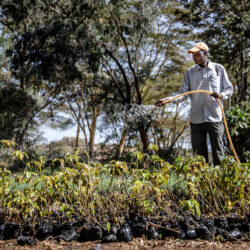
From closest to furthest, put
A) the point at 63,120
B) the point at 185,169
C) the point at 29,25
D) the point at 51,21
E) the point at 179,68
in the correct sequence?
1. the point at 185,169
2. the point at 51,21
3. the point at 29,25
4. the point at 179,68
5. the point at 63,120

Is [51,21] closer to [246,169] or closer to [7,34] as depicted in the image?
[7,34]

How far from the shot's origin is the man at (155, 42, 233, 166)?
111 inches

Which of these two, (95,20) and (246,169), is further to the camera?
(95,20)

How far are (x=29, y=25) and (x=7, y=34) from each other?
1.86 m

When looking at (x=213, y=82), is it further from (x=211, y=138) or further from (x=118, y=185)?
(x=118, y=185)

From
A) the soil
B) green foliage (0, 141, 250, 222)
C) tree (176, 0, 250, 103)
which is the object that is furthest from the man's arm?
tree (176, 0, 250, 103)

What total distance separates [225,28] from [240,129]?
12.5 feet

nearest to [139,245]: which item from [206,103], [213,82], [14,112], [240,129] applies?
[206,103]

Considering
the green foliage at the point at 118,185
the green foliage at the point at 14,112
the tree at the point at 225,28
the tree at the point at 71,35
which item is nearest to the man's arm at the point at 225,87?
the green foliage at the point at 118,185

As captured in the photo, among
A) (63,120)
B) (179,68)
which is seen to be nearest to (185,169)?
(179,68)

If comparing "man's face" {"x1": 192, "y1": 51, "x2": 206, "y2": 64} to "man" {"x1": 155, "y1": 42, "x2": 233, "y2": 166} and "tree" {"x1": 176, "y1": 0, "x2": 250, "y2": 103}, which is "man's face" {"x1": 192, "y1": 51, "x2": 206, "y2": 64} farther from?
"tree" {"x1": 176, "y1": 0, "x2": 250, "y2": 103}

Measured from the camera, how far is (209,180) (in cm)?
212

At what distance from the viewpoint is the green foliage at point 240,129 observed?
4094mm

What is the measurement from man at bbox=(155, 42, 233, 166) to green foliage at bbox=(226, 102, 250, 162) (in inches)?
53.4
